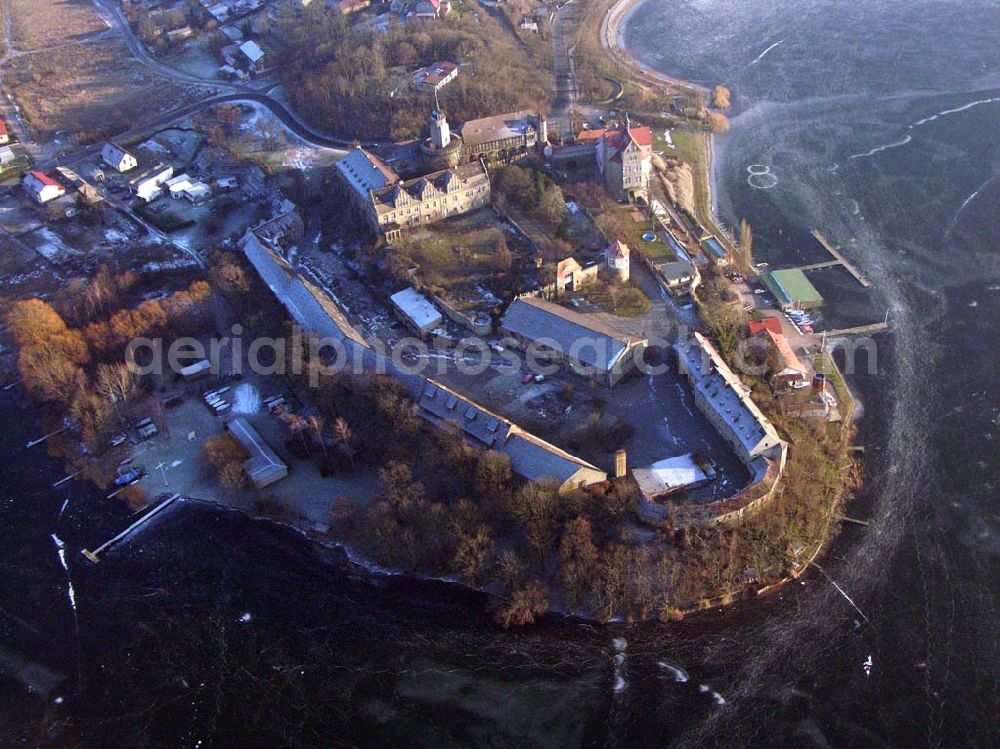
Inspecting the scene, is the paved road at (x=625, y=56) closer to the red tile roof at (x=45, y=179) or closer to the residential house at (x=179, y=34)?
the residential house at (x=179, y=34)

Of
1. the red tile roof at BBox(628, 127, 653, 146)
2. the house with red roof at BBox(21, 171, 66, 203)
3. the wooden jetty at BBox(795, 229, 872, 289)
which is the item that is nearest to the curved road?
the house with red roof at BBox(21, 171, 66, 203)

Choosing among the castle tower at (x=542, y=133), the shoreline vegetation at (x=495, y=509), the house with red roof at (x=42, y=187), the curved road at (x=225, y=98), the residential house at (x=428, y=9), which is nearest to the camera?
the shoreline vegetation at (x=495, y=509)

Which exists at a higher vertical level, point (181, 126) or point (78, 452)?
point (181, 126)

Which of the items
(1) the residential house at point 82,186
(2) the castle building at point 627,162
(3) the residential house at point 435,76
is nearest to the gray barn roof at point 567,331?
(2) the castle building at point 627,162

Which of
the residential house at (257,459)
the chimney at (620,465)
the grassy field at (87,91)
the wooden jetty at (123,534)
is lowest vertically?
the wooden jetty at (123,534)

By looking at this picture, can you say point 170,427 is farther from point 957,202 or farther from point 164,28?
point 164,28

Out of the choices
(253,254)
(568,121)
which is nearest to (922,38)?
(568,121)

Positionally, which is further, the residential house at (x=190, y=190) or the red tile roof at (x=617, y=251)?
the residential house at (x=190, y=190)

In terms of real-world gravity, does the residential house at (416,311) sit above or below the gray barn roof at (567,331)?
below
